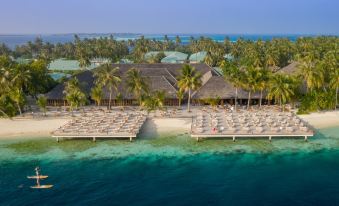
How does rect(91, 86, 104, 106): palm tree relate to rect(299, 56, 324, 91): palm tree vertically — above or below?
below

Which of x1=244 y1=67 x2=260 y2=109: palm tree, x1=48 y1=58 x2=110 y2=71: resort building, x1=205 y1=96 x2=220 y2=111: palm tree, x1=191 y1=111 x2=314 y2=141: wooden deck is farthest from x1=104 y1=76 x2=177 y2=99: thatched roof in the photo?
x1=48 y1=58 x2=110 y2=71: resort building

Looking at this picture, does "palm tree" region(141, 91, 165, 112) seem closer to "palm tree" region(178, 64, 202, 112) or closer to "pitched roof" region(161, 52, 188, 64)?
"palm tree" region(178, 64, 202, 112)

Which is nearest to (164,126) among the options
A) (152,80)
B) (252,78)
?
(252,78)

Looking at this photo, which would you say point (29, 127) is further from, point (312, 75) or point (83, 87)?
point (312, 75)

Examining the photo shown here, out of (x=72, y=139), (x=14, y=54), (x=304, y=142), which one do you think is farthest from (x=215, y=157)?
(x=14, y=54)

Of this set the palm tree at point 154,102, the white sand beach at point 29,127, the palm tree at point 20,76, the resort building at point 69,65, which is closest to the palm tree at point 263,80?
the palm tree at point 154,102

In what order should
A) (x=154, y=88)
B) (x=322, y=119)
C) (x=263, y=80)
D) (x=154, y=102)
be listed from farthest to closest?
1. (x=154, y=88)
2. (x=263, y=80)
3. (x=154, y=102)
4. (x=322, y=119)
